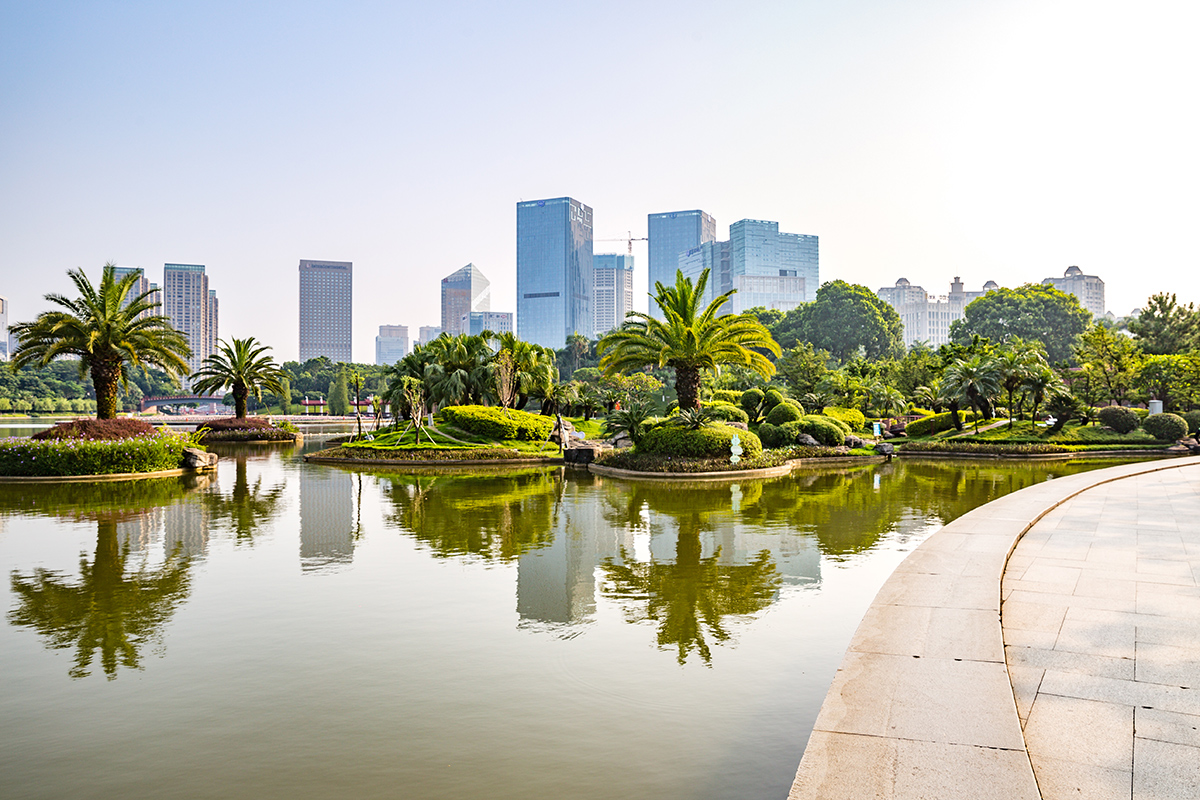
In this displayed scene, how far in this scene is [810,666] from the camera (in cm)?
669

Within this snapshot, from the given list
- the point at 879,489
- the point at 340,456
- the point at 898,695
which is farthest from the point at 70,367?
the point at 898,695

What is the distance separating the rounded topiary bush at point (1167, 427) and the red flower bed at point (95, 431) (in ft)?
143

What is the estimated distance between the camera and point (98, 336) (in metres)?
27.4

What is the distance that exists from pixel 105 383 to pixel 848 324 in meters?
87.2

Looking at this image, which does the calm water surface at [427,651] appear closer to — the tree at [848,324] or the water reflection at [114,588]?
the water reflection at [114,588]

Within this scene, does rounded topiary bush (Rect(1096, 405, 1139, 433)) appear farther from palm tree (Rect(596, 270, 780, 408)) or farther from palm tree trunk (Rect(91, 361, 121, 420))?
palm tree trunk (Rect(91, 361, 121, 420))

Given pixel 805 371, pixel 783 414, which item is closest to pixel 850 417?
pixel 783 414

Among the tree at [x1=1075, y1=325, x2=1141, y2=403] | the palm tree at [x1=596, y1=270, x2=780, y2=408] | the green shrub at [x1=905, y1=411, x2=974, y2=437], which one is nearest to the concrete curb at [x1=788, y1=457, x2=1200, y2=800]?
the palm tree at [x1=596, y1=270, x2=780, y2=408]

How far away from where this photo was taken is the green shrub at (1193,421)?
35.9 m

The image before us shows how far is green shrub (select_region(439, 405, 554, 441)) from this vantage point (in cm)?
3488

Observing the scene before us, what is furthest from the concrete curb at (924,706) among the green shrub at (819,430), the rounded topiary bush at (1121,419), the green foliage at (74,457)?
the rounded topiary bush at (1121,419)

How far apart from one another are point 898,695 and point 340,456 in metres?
29.2

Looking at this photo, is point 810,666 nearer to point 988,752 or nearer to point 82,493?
point 988,752

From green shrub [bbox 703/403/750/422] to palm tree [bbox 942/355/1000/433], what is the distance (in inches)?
559
